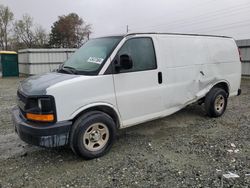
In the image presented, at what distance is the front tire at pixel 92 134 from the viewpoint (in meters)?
3.67

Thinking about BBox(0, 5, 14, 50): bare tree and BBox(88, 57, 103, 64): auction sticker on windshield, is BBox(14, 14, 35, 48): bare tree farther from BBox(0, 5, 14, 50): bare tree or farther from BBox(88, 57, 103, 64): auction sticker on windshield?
BBox(88, 57, 103, 64): auction sticker on windshield

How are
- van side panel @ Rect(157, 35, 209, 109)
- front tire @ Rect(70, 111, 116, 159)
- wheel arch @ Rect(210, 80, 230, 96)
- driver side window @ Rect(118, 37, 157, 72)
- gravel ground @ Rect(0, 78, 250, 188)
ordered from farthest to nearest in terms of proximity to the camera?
1. wheel arch @ Rect(210, 80, 230, 96)
2. van side panel @ Rect(157, 35, 209, 109)
3. driver side window @ Rect(118, 37, 157, 72)
4. front tire @ Rect(70, 111, 116, 159)
5. gravel ground @ Rect(0, 78, 250, 188)

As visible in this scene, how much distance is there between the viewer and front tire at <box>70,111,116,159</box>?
367 cm

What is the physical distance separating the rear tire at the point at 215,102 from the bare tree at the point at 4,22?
41.3m

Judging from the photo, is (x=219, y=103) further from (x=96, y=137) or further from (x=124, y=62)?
(x=96, y=137)

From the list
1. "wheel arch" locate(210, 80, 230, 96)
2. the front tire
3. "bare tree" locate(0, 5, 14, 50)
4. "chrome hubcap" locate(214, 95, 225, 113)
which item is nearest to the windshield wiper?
the front tire

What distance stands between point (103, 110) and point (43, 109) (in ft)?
3.29

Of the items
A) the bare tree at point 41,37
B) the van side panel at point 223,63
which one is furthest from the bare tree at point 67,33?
the van side panel at point 223,63

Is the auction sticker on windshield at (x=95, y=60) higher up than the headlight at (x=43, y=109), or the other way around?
the auction sticker on windshield at (x=95, y=60)

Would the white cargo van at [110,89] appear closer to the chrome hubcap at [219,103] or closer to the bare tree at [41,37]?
the chrome hubcap at [219,103]

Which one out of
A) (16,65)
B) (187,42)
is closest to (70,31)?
(16,65)

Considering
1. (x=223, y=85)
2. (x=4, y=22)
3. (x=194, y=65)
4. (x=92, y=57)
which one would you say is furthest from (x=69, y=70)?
(x=4, y=22)

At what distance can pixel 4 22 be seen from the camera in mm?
39969

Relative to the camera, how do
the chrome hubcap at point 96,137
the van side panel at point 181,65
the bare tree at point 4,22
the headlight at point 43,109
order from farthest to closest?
the bare tree at point 4,22
the van side panel at point 181,65
the chrome hubcap at point 96,137
the headlight at point 43,109
